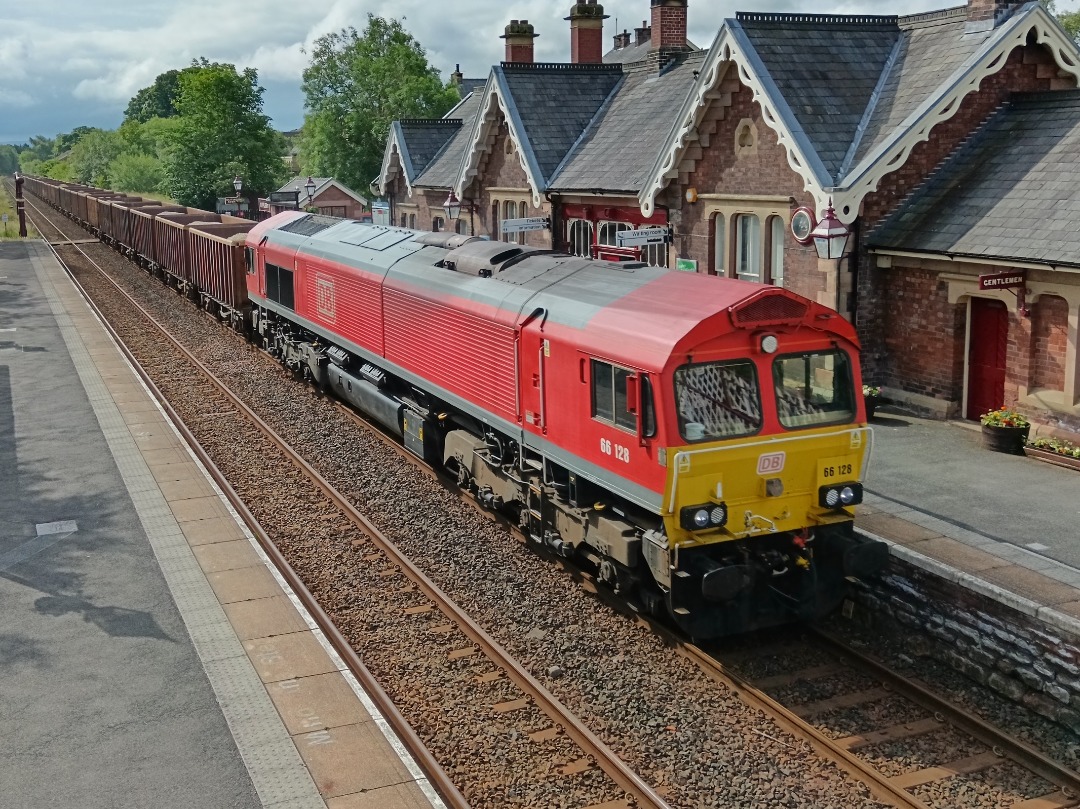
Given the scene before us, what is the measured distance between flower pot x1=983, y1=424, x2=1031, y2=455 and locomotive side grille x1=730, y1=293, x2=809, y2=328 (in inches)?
268

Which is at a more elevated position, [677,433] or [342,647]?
[677,433]

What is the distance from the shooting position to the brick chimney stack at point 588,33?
34.6 meters

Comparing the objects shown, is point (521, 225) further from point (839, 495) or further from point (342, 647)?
point (342, 647)

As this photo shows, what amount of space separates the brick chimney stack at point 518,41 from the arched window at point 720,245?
18673mm

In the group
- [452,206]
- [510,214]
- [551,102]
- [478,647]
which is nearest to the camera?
[478,647]

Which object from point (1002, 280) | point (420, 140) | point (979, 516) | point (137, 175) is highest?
point (137, 175)

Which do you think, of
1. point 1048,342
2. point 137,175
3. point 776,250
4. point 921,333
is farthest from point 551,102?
point 137,175

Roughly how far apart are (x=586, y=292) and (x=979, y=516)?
5.24 m

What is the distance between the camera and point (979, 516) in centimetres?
1241

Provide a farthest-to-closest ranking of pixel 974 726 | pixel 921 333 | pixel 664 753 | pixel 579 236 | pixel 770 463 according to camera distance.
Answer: pixel 579 236, pixel 921 333, pixel 770 463, pixel 974 726, pixel 664 753

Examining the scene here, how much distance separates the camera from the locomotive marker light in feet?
55.3

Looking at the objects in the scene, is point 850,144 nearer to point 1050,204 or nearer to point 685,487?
point 1050,204

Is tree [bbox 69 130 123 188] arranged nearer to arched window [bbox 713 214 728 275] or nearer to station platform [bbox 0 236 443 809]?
arched window [bbox 713 214 728 275]

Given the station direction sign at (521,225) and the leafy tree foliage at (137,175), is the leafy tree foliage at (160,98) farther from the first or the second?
the station direction sign at (521,225)
